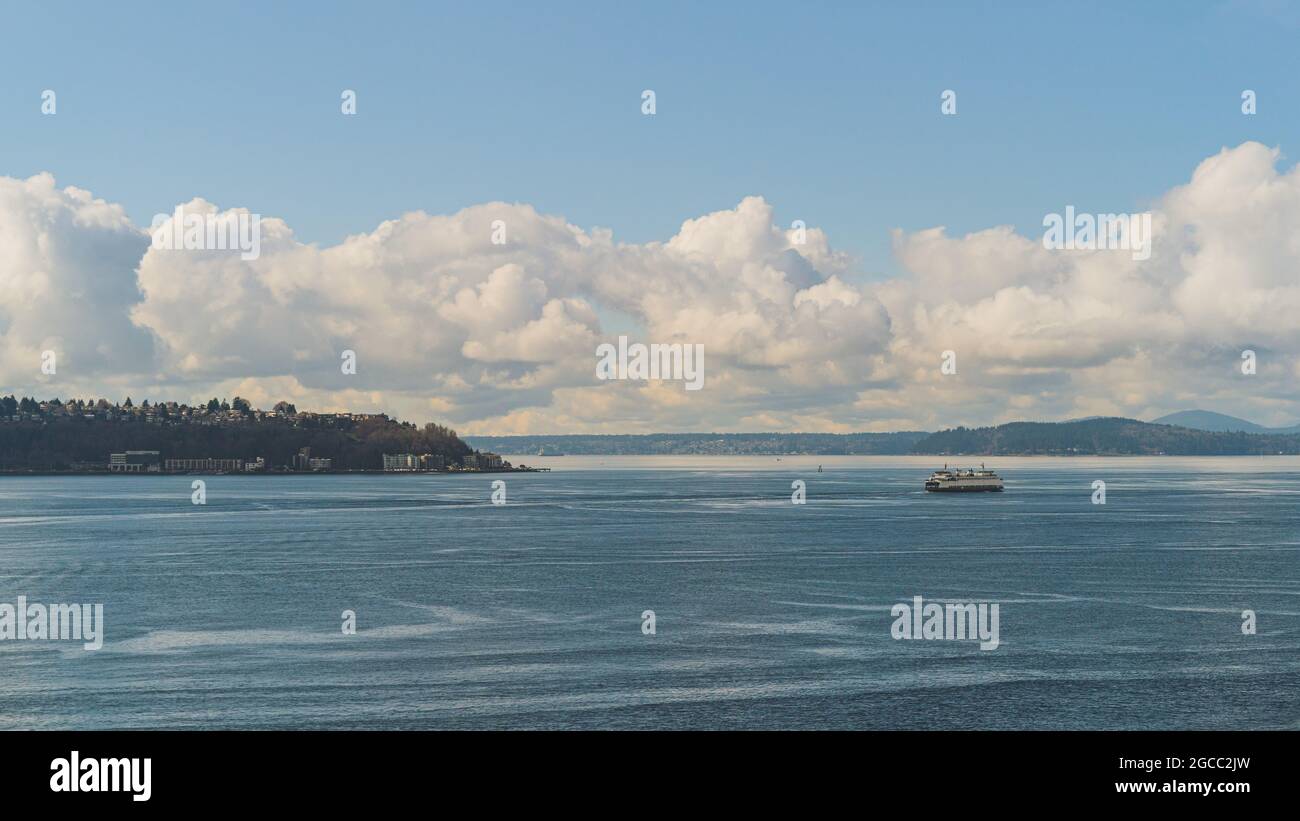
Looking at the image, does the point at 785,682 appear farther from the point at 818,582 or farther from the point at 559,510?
the point at 559,510

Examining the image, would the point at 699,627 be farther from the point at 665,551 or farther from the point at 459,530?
the point at 459,530

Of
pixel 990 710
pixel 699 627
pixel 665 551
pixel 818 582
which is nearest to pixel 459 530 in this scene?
A: pixel 665 551

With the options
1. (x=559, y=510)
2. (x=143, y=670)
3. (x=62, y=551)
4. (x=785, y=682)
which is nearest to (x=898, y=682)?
(x=785, y=682)
